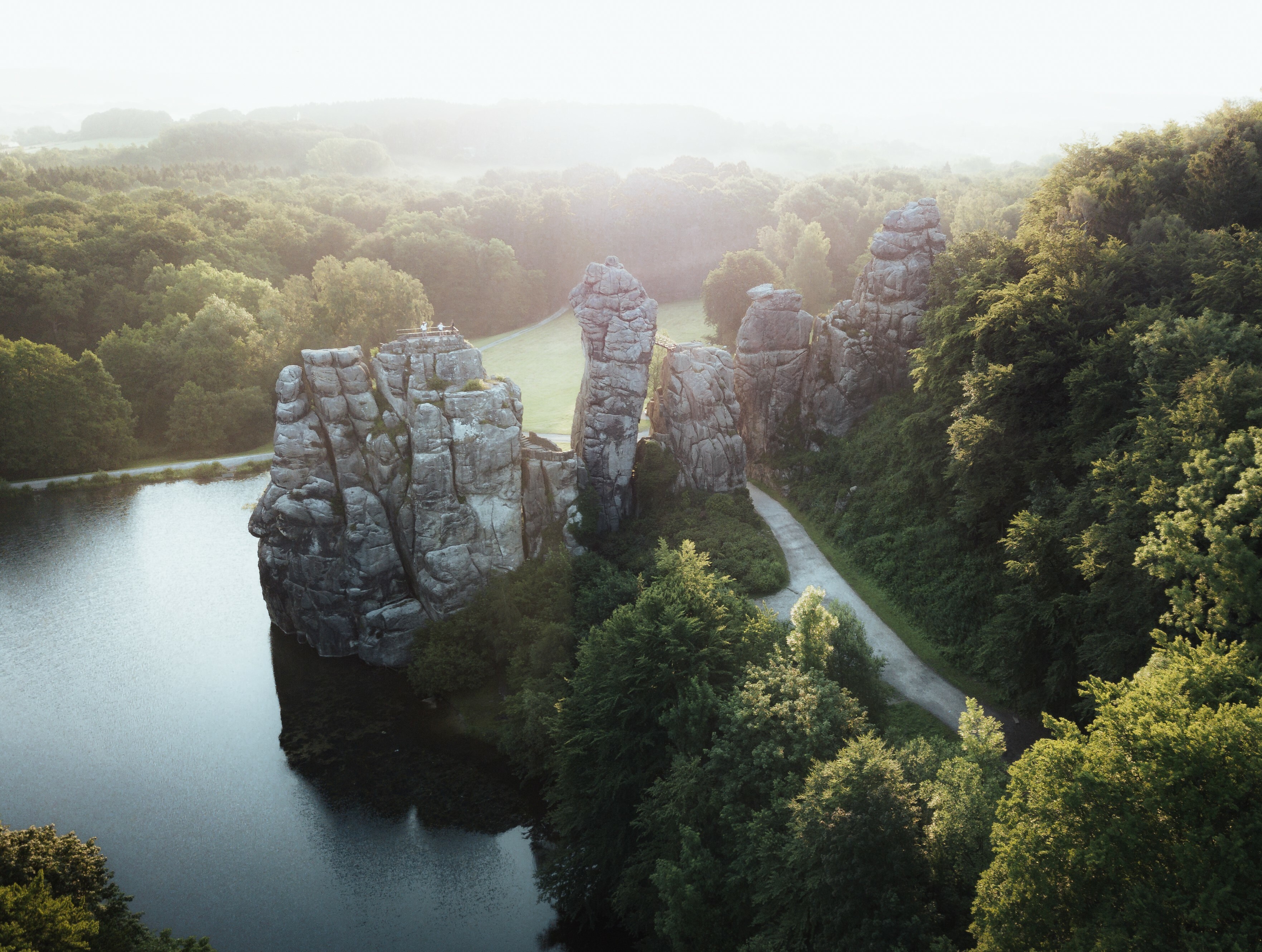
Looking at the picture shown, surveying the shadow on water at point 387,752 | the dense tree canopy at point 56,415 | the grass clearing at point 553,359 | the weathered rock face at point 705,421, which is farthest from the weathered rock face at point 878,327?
the dense tree canopy at point 56,415

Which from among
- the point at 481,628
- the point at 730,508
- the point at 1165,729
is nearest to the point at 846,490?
the point at 730,508

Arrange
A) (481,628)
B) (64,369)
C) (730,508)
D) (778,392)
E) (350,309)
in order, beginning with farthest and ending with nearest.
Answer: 1. (350,309)
2. (64,369)
3. (778,392)
4. (730,508)
5. (481,628)

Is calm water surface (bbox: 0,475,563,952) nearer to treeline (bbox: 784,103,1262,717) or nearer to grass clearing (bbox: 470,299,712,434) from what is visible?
treeline (bbox: 784,103,1262,717)


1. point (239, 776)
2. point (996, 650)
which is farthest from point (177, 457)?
point (996, 650)

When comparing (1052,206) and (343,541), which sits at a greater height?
(1052,206)

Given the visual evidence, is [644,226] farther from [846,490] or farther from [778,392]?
[846,490]

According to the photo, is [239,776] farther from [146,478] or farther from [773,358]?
[146,478]

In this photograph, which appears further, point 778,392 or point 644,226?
point 644,226
